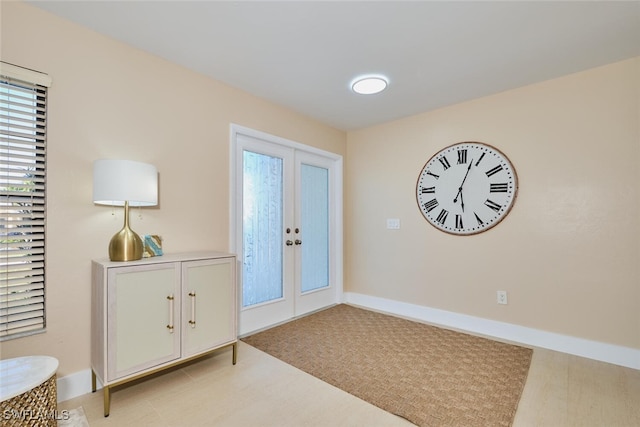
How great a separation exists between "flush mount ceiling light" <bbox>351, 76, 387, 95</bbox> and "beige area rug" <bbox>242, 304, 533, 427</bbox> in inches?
90.9

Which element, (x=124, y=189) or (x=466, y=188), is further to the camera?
(x=466, y=188)

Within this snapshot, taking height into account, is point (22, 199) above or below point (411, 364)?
Answer: above

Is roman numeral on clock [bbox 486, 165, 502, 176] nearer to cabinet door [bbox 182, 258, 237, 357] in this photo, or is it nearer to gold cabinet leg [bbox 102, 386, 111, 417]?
cabinet door [bbox 182, 258, 237, 357]

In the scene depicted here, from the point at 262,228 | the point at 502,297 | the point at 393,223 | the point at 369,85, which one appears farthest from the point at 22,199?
the point at 502,297

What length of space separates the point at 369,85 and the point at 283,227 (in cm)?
167

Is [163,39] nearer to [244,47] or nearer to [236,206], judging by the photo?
[244,47]

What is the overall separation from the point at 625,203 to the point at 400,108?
2.04 m

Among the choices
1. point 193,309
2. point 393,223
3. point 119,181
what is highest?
point 119,181

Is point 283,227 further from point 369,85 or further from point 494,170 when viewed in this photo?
point 494,170

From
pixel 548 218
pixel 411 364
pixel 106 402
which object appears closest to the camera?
pixel 106 402

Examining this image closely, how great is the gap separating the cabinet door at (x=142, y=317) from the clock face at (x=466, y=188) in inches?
102

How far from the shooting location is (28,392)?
4.27ft

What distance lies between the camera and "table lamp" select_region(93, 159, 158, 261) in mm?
1736

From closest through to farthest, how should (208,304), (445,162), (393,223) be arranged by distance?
1. (208,304)
2. (445,162)
3. (393,223)
